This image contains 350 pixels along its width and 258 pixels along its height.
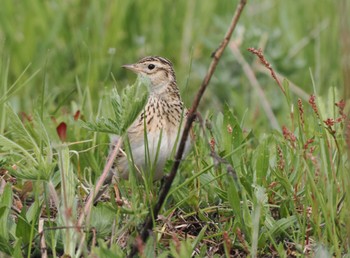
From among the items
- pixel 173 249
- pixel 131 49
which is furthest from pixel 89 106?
pixel 131 49

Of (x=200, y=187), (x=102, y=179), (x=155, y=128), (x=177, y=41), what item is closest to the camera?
(x=102, y=179)

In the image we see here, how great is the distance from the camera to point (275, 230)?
4227 mm

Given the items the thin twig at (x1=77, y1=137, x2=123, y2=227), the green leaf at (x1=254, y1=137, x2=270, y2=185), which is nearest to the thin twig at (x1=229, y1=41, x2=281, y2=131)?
the green leaf at (x1=254, y1=137, x2=270, y2=185)

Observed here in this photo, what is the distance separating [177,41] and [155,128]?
356cm

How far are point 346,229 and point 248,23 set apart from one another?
4.71 m

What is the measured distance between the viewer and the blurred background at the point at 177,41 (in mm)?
7875

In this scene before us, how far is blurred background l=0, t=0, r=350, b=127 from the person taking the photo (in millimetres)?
7875

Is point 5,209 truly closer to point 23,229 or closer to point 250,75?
point 23,229

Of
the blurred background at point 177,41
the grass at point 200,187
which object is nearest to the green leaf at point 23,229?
the grass at point 200,187

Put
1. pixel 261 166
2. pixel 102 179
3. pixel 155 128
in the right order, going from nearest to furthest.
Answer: pixel 102 179 < pixel 261 166 < pixel 155 128

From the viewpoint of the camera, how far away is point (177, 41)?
8570 millimetres

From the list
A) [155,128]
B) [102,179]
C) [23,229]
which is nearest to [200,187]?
[102,179]

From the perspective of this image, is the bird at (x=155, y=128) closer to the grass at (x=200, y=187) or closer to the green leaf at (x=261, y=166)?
the grass at (x=200, y=187)

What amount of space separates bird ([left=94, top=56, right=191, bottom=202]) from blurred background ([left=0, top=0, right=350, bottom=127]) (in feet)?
6.15
